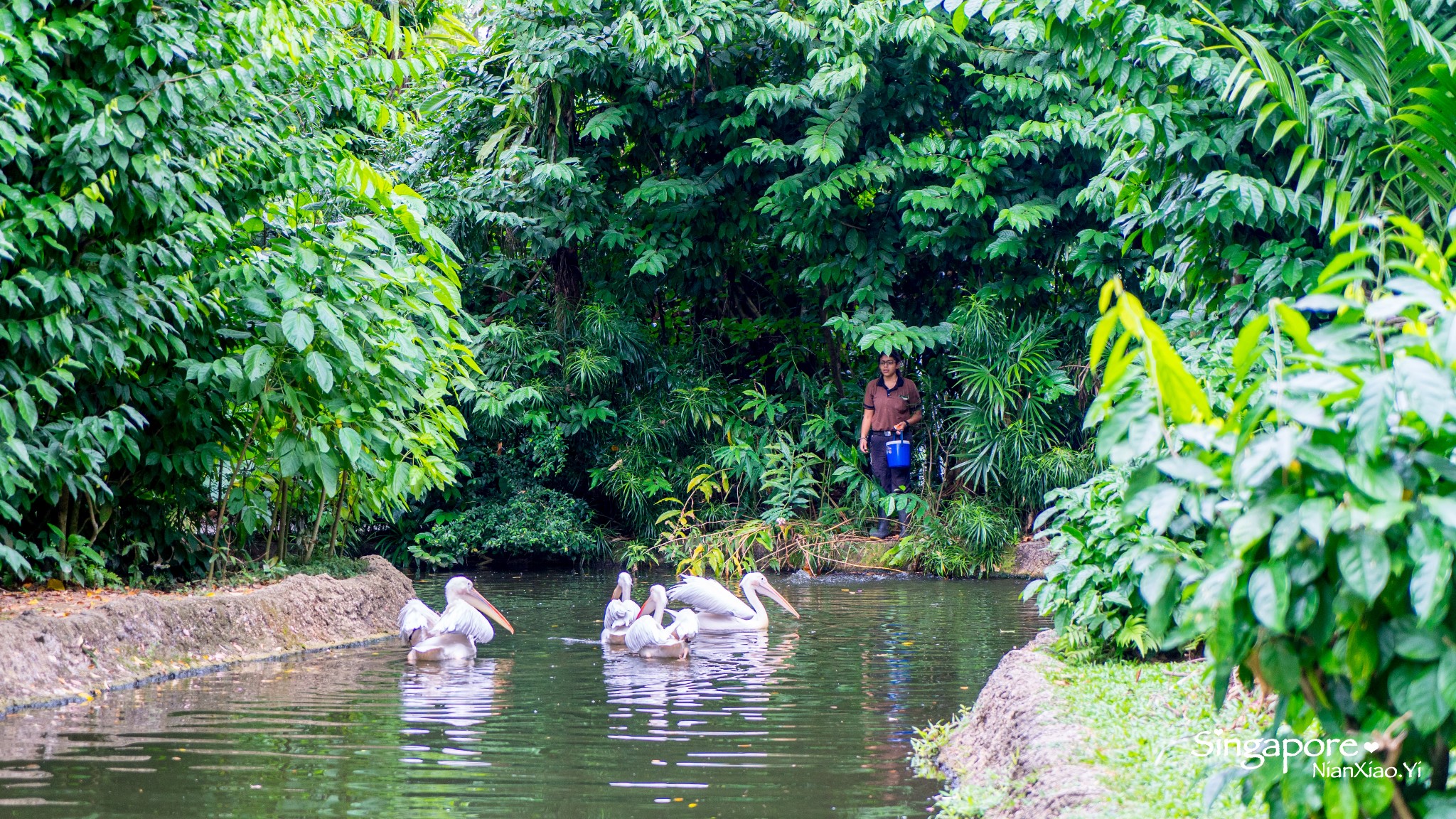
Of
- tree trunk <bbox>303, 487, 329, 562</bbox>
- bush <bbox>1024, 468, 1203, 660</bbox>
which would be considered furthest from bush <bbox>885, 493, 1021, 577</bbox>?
bush <bbox>1024, 468, 1203, 660</bbox>

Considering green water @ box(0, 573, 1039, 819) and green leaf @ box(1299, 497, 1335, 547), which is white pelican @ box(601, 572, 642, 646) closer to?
green water @ box(0, 573, 1039, 819)

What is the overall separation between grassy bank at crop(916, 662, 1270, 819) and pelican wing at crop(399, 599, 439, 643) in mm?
3908

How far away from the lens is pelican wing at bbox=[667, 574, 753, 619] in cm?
1049

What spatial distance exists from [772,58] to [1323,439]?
16.2 m

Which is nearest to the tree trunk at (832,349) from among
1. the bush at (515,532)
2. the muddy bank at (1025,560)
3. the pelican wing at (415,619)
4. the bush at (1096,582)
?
the muddy bank at (1025,560)

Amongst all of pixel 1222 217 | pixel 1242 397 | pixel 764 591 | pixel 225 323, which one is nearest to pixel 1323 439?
pixel 1242 397

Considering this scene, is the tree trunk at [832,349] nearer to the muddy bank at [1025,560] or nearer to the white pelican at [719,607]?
the muddy bank at [1025,560]

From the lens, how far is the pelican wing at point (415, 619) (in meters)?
8.62

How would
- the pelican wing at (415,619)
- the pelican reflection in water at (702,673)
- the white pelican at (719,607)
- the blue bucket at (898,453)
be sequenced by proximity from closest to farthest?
the pelican reflection in water at (702,673) → the pelican wing at (415,619) → the white pelican at (719,607) → the blue bucket at (898,453)

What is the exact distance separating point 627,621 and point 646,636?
0.67 metres

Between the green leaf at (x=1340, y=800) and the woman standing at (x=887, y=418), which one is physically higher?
the woman standing at (x=887, y=418)

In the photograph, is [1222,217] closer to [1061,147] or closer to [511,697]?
[511,697]

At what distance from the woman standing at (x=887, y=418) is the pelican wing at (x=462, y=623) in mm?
8124

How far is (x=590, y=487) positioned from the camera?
56.1 ft
